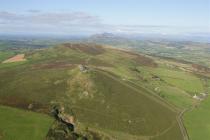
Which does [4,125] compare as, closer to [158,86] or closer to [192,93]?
[158,86]

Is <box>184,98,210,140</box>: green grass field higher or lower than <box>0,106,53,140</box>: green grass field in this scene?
lower

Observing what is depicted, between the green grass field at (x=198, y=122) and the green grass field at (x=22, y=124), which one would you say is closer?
the green grass field at (x=22, y=124)

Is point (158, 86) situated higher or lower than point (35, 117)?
lower

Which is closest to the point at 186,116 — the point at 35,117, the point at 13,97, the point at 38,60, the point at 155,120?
the point at 155,120

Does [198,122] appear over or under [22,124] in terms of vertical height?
under

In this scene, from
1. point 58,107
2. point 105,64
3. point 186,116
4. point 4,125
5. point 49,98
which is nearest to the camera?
point 4,125

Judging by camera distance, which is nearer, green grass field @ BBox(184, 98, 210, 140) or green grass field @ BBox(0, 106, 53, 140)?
green grass field @ BBox(0, 106, 53, 140)

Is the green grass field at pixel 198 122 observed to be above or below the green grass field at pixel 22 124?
below

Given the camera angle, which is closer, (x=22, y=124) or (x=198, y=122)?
(x=22, y=124)
